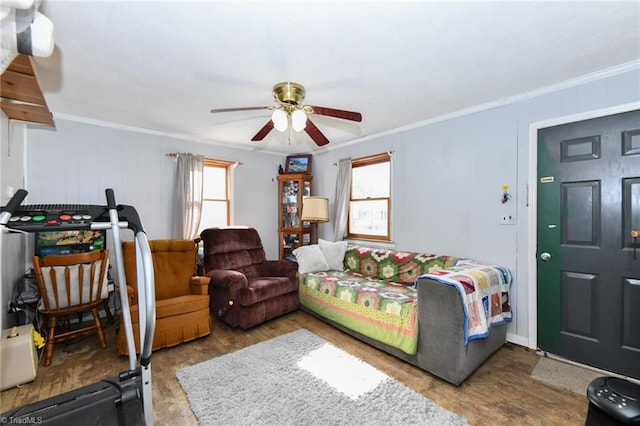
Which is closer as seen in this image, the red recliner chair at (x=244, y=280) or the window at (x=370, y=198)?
the red recliner chair at (x=244, y=280)

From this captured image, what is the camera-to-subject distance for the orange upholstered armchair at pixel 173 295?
105 inches

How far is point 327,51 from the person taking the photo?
6.64ft

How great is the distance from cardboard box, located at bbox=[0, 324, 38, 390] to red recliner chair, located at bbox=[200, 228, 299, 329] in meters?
1.55

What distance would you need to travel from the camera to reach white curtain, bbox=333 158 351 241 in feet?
14.5

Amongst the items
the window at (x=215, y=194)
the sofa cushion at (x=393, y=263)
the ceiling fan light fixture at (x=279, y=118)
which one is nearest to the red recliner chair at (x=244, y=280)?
the window at (x=215, y=194)

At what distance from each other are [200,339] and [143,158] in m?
2.52

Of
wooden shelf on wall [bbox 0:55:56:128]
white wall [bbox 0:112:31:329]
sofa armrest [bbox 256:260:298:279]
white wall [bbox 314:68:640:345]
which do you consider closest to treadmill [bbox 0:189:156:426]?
wooden shelf on wall [bbox 0:55:56:128]

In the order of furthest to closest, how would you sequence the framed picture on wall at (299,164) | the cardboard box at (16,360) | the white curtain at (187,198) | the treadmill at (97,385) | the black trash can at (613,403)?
1. the framed picture on wall at (299,164)
2. the white curtain at (187,198)
3. the cardboard box at (16,360)
4. the treadmill at (97,385)
5. the black trash can at (613,403)

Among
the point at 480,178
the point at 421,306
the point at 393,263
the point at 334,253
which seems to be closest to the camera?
the point at 421,306

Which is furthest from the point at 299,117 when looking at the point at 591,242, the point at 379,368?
the point at 591,242

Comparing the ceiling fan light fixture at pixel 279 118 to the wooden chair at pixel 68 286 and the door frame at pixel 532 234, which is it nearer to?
the wooden chair at pixel 68 286

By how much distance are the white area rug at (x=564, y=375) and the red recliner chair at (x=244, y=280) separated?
2546 mm

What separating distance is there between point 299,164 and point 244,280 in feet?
8.40

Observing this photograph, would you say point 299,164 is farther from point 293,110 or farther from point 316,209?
point 293,110
